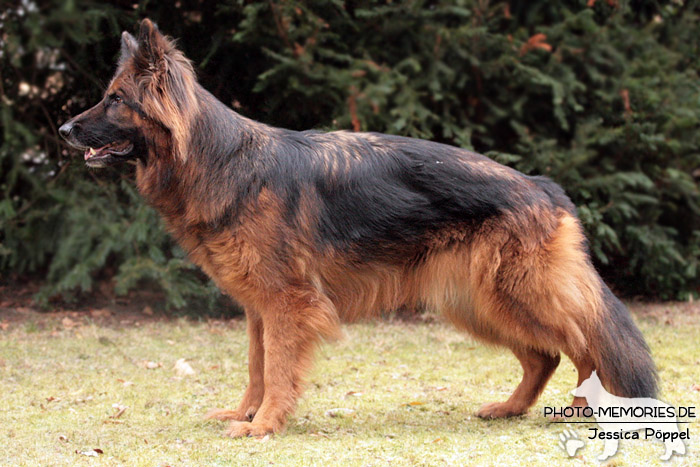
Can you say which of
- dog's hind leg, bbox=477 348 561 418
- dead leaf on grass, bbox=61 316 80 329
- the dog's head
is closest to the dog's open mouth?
the dog's head

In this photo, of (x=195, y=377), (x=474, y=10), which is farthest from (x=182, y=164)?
(x=474, y=10)

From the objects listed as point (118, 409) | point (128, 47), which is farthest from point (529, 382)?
point (128, 47)

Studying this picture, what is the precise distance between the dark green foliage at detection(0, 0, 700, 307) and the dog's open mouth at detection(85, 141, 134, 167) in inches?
147

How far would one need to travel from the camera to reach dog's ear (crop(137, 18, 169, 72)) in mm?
4371

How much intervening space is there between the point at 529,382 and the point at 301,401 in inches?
70.8

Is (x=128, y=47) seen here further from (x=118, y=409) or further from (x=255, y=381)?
(x=118, y=409)

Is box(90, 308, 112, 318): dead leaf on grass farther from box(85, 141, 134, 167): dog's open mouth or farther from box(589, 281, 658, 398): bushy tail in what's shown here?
box(589, 281, 658, 398): bushy tail

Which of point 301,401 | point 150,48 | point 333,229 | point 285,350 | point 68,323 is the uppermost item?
point 150,48

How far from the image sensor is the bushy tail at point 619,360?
445 cm

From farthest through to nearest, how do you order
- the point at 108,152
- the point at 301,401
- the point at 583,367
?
the point at 301,401 < the point at 583,367 < the point at 108,152

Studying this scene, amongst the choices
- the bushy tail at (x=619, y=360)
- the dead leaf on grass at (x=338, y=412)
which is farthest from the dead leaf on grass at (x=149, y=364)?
the bushy tail at (x=619, y=360)

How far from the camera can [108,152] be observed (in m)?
4.48

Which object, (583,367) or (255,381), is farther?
(255,381)

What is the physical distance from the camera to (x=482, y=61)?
905 centimetres
